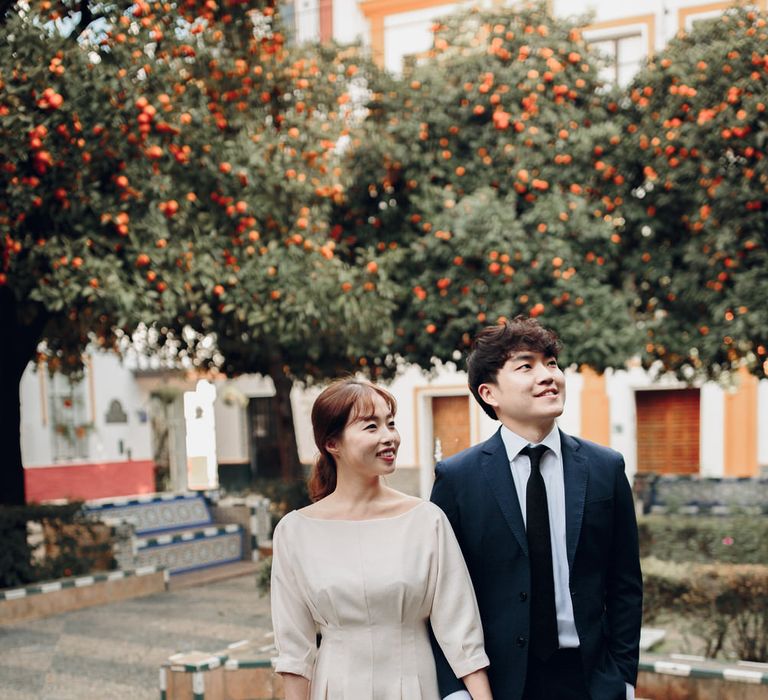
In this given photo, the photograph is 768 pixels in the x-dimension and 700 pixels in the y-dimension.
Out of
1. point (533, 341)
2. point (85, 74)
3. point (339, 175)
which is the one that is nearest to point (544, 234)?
point (339, 175)

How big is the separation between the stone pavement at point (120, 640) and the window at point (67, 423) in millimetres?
11238

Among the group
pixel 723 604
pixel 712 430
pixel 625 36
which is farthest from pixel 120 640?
pixel 625 36

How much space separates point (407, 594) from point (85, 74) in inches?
→ 243

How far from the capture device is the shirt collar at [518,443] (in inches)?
107

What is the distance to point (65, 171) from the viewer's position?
7.56 meters

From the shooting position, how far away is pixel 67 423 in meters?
21.4

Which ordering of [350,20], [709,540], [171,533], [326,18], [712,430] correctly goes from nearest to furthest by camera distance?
[709,540] < [171,533] < [712,430] < [350,20] < [326,18]

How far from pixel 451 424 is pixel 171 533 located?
26.9 ft

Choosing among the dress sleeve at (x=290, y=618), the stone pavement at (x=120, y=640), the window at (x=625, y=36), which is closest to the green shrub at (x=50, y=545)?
the stone pavement at (x=120, y=640)

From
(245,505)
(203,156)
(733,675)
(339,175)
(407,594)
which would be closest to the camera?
(407,594)

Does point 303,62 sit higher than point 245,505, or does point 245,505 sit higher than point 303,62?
point 303,62

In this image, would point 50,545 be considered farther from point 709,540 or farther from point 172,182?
point 709,540

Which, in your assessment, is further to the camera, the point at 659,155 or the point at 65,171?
the point at 659,155

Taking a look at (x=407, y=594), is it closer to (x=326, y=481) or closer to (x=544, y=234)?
(x=326, y=481)
